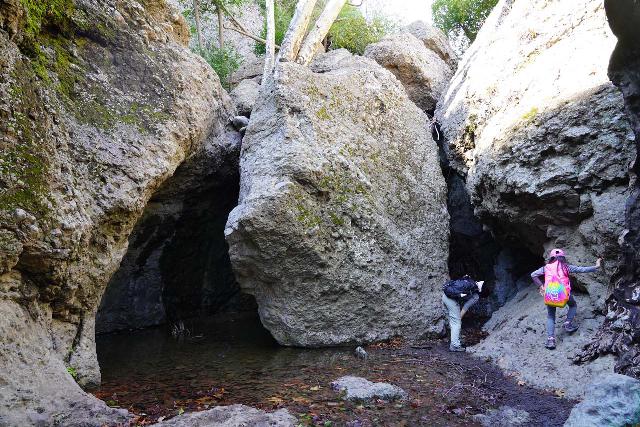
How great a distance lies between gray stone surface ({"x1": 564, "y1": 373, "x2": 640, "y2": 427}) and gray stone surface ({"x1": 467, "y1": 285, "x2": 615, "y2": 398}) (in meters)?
1.82

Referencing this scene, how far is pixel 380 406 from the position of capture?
6.06m

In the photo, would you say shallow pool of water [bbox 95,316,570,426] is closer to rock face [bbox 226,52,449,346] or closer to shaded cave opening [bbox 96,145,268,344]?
rock face [bbox 226,52,449,346]

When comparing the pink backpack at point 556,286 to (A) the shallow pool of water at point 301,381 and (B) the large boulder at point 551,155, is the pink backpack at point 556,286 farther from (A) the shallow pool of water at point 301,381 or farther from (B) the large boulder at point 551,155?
(A) the shallow pool of water at point 301,381

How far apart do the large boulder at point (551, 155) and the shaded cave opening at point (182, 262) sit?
6.47 m

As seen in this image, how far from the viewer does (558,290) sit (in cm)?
753

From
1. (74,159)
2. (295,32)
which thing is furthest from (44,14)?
(295,32)

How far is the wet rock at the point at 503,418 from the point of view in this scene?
557 cm

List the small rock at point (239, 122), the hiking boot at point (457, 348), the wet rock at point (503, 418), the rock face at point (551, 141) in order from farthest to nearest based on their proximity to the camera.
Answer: the small rock at point (239, 122) < the hiking boot at point (457, 348) < the rock face at point (551, 141) < the wet rock at point (503, 418)

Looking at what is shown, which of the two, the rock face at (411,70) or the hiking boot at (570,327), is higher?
the rock face at (411,70)

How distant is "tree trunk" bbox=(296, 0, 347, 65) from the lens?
50.3 feet

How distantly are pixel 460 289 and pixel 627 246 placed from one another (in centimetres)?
343

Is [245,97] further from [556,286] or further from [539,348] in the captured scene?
[539,348]

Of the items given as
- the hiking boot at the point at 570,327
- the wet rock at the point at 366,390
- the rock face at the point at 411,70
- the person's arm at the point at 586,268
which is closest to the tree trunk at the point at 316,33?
the rock face at the point at 411,70

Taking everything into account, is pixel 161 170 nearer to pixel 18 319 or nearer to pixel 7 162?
pixel 7 162
